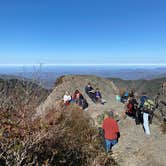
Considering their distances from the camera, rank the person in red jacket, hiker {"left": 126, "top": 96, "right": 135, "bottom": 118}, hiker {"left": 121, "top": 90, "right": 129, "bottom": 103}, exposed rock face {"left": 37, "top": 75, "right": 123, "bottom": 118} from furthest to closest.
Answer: exposed rock face {"left": 37, "top": 75, "right": 123, "bottom": 118} < hiker {"left": 121, "top": 90, "right": 129, "bottom": 103} < hiker {"left": 126, "top": 96, "right": 135, "bottom": 118} < the person in red jacket

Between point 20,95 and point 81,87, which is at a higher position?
point 20,95

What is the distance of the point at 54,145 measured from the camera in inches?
404

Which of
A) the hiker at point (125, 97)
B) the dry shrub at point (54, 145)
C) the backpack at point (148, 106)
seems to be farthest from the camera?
the hiker at point (125, 97)

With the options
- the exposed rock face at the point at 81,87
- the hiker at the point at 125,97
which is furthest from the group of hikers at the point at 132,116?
the hiker at the point at 125,97

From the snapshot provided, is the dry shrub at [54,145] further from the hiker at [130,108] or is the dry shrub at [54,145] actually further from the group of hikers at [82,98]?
the group of hikers at [82,98]

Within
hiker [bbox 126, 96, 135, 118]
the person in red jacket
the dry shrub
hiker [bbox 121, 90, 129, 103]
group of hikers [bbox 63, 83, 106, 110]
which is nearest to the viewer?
the dry shrub

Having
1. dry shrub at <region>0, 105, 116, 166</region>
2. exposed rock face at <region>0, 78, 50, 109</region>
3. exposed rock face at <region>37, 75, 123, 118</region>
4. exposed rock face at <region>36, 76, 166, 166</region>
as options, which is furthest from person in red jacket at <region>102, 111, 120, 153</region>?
exposed rock face at <region>37, 75, 123, 118</region>

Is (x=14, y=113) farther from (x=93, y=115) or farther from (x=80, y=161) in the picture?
(x=93, y=115)

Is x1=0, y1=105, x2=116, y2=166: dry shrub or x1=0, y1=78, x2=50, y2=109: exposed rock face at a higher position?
x1=0, y1=78, x2=50, y2=109: exposed rock face

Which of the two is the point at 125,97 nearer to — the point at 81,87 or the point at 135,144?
the point at 81,87

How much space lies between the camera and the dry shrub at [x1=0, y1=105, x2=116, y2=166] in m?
7.86

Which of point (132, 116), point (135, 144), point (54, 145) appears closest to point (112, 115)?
point (135, 144)

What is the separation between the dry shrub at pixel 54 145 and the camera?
25.8 ft

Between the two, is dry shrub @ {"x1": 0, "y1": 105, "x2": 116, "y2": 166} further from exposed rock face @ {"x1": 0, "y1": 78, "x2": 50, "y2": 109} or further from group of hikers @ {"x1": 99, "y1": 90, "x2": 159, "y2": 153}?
exposed rock face @ {"x1": 0, "y1": 78, "x2": 50, "y2": 109}
